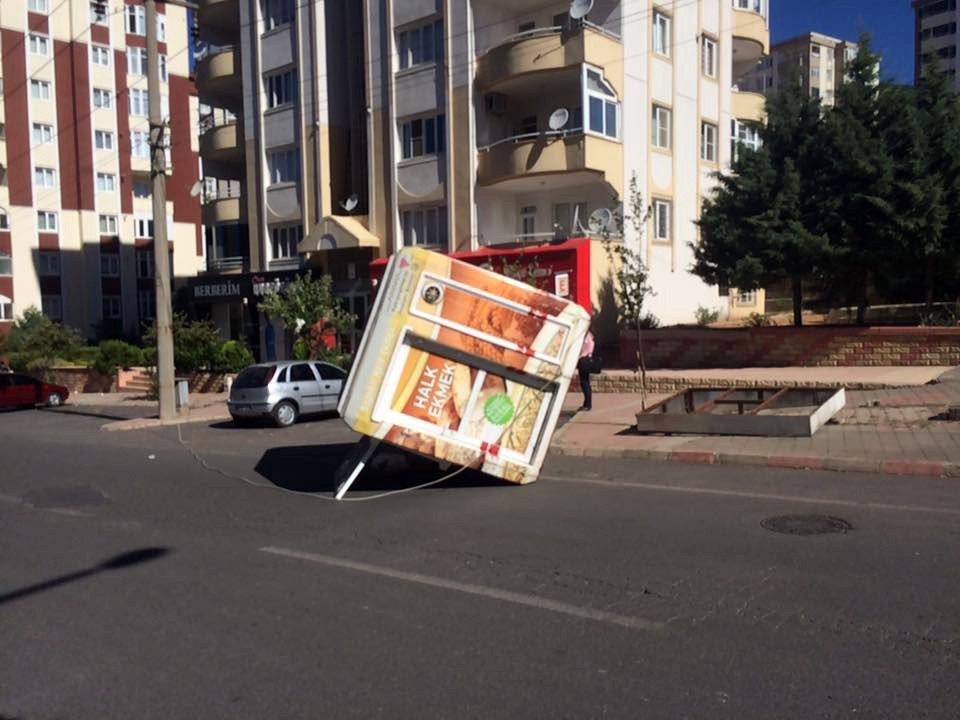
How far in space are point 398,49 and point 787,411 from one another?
20.6m

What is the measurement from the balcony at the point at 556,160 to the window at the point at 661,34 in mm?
4175

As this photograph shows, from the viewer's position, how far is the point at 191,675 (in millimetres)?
4938

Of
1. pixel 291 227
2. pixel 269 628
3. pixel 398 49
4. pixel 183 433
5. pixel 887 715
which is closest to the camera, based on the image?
pixel 887 715

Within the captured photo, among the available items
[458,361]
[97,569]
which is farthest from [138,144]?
[97,569]

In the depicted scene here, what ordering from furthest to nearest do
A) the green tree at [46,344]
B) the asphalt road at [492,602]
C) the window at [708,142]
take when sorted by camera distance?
the green tree at [46,344]
the window at [708,142]
the asphalt road at [492,602]

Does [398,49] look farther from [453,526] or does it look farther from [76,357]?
[453,526]

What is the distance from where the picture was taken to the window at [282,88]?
33719 millimetres

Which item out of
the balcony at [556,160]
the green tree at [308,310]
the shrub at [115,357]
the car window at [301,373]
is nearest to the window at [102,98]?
the shrub at [115,357]

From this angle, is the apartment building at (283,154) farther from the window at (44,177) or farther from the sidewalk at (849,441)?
the window at (44,177)

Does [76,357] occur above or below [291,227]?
below

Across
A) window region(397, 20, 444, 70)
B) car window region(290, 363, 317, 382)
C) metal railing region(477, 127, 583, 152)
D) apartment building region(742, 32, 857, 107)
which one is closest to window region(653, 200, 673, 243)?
metal railing region(477, 127, 583, 152)

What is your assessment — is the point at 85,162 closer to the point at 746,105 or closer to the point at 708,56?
the point at 708,56

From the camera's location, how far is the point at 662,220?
28797mm

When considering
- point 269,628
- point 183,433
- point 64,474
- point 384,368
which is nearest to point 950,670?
point 269,628
